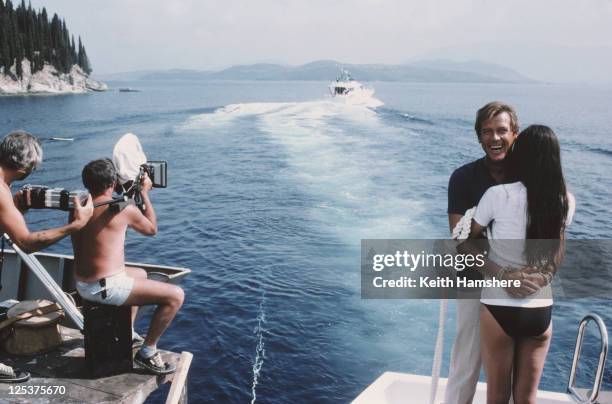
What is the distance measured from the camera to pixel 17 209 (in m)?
3.57

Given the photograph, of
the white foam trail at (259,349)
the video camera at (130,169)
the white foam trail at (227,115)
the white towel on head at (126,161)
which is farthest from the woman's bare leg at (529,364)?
the white foam trail at (227,115)

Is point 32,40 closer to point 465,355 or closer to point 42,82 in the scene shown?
point 42,82

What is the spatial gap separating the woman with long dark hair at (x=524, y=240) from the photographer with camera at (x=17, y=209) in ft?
8.07

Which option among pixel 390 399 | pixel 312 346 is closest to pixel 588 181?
pixel 312 346

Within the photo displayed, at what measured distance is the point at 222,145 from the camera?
32.7 meters

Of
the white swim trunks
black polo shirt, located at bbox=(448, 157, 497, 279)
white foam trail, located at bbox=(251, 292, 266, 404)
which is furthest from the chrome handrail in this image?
white foam trail, located at bbox=(251, 292, 266, 404)

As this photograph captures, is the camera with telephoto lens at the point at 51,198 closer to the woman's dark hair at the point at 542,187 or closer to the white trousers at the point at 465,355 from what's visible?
the white trousers at the point at 465,355

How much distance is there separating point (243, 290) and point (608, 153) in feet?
97.7

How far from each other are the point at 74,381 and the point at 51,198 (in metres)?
1.45

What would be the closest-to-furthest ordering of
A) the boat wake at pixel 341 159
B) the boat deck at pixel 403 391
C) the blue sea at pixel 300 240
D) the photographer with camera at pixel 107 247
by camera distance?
the photographer with camera at pixel 107 247, the boat deck at pixel 403 391, the blue sea at pixel 300 240, the boat wake at pixel 341 159

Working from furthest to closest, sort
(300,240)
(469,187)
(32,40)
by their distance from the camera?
1. (32,40)
2. (300,240)
3. (469,187)

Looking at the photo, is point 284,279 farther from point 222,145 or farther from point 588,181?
point 222,145

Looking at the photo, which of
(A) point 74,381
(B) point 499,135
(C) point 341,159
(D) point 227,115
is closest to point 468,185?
(B) point 499,135

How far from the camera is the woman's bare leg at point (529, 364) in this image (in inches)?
117
